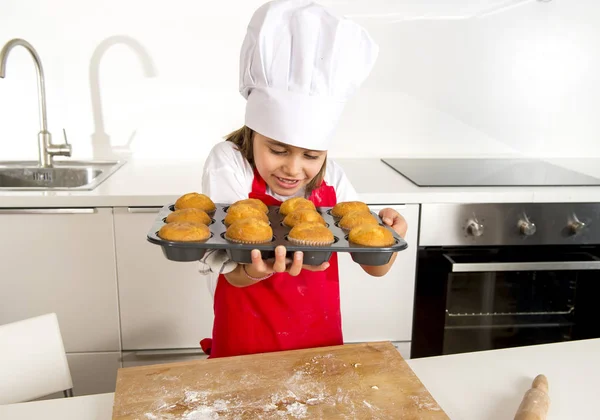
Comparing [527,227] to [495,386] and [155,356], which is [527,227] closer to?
[495,386]

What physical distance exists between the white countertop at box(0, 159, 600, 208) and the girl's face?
52 cm

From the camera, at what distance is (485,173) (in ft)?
6.24

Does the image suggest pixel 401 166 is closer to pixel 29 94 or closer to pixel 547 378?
pixel 547 378

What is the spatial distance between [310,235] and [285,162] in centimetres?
22

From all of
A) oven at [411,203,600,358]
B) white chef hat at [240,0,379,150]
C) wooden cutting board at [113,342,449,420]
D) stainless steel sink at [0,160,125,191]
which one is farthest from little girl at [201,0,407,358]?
stainless steel sink at [0,160,125,191]

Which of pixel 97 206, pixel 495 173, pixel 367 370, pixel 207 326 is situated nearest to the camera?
pixel 367 370

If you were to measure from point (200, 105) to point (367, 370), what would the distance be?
1.39 m

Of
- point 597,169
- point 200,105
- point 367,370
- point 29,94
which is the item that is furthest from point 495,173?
point 29,94

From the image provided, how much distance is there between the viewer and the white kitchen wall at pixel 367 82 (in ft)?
6.41

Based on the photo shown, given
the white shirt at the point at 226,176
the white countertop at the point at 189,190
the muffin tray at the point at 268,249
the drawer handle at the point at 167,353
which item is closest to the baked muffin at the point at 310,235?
the muffin tray at the point at 268,249

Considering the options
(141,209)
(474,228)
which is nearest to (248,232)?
(141,209)

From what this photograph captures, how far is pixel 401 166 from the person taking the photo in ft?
6.56

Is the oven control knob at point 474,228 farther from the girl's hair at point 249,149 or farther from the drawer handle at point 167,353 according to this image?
the drawer handle at point 167,353

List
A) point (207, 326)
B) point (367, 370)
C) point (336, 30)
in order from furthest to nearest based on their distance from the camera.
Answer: point (207, 326)
point (336, 30)
point (367, 370)
